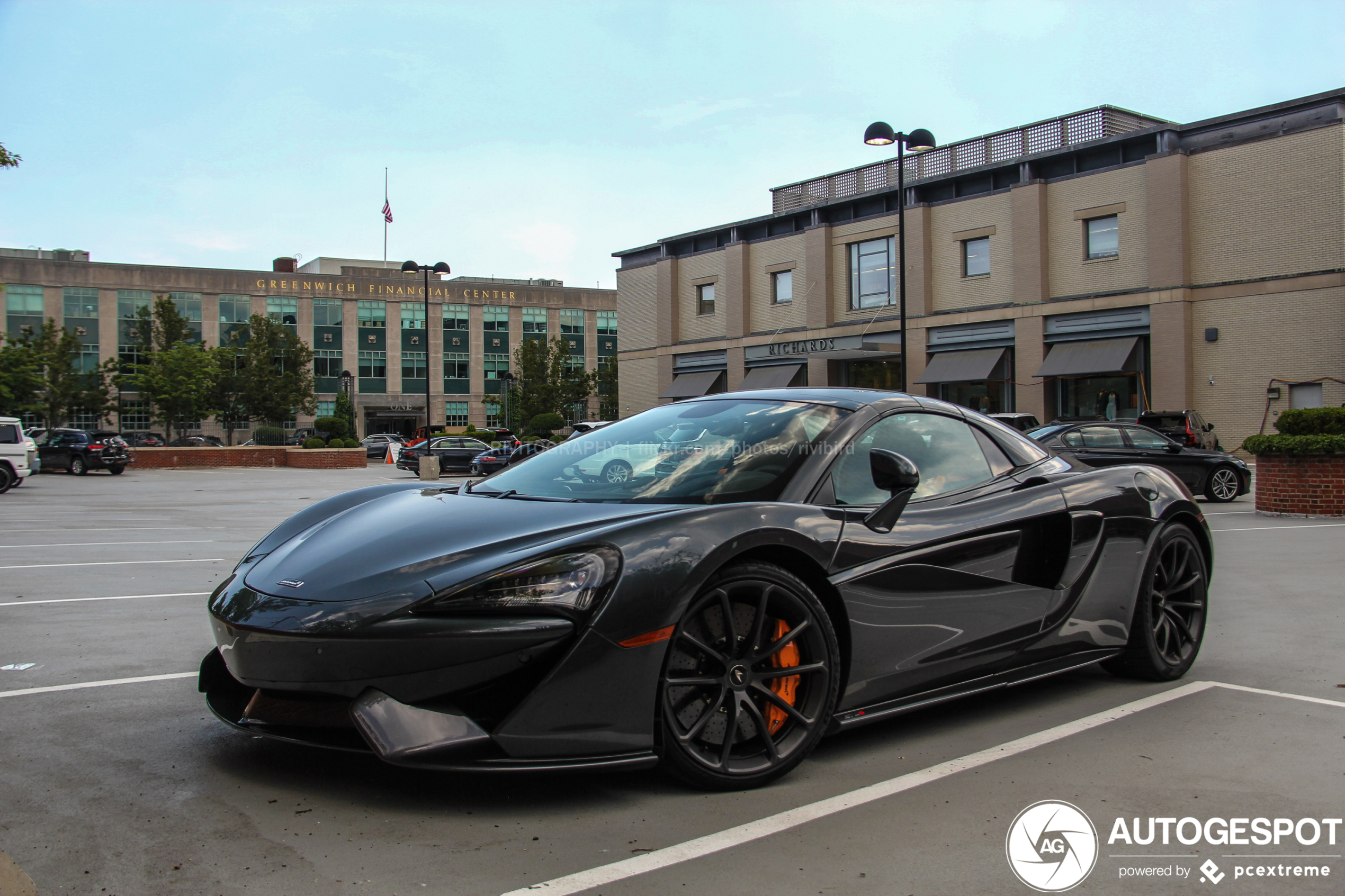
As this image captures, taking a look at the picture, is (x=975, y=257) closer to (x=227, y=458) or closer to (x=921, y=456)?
(x=227, y=458)

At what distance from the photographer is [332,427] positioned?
52969 millimetres

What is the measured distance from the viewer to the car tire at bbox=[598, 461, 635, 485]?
4.02 metres

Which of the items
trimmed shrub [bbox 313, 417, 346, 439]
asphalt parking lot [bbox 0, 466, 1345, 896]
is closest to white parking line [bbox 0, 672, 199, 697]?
asphalt parking lot [bbox 0, 466, 1345, 896]

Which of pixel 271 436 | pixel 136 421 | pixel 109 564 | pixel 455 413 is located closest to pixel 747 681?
pixel 109 564

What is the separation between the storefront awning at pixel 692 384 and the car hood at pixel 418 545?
41.5m

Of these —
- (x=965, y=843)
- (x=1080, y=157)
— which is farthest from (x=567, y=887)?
(x=1080, y=157)

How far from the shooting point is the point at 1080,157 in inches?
1318

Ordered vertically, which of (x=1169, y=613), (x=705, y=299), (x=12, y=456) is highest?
(x=705, y=299)

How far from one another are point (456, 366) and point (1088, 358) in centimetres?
6503

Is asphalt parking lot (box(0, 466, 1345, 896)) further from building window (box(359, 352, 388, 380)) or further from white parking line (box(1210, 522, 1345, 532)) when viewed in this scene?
building window (box(359, 352, 388, 380))

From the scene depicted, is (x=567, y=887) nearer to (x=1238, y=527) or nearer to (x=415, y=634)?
(x=415, y=634)

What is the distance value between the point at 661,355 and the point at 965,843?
151 ft

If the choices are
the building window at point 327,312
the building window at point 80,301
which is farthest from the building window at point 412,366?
the building window at point 80,301

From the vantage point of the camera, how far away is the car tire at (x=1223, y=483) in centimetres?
1712
